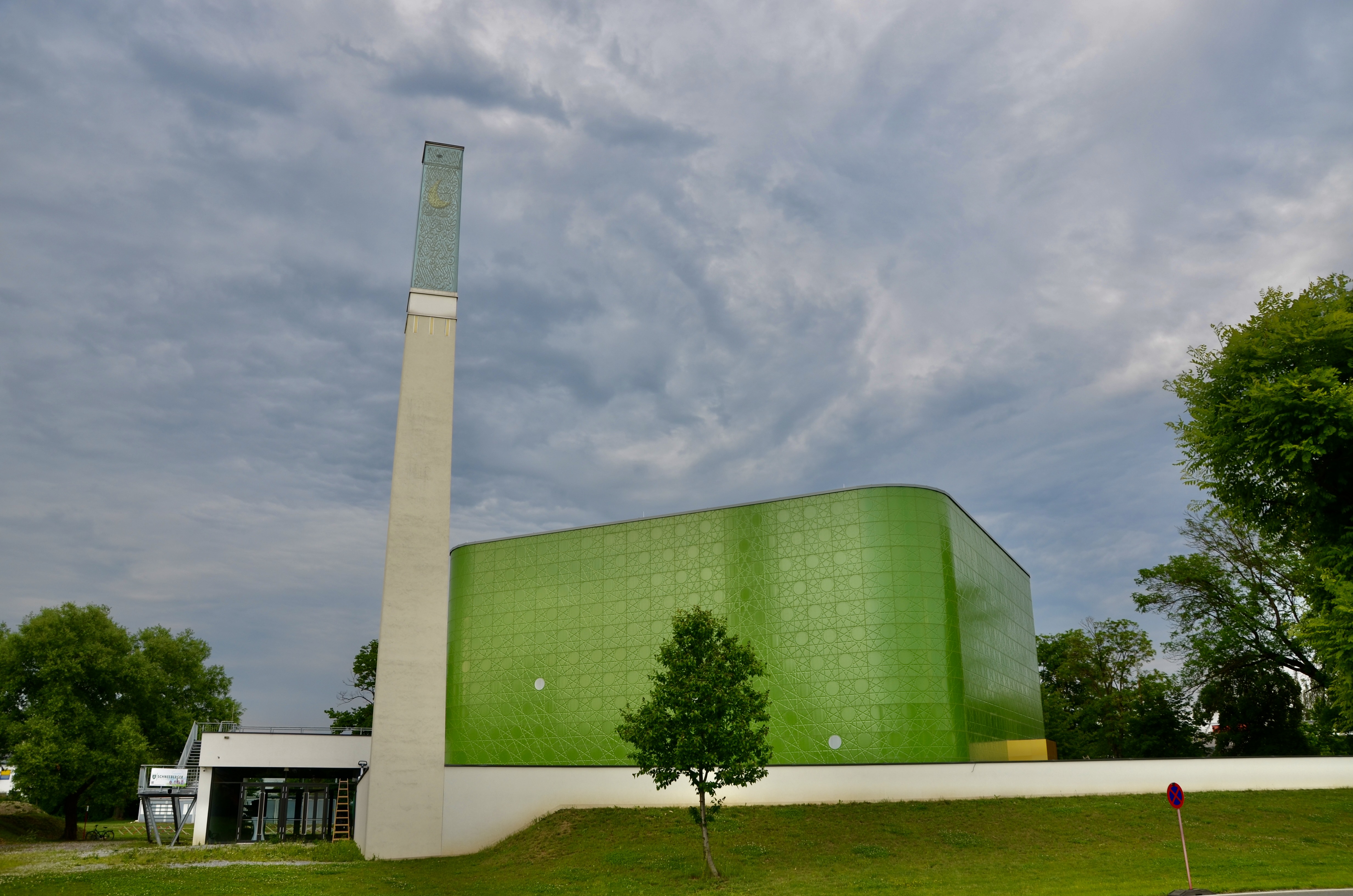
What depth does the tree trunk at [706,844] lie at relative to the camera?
23422 mm

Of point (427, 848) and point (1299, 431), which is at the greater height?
point (1299, 431)

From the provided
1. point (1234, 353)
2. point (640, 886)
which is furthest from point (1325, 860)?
point (640, 886)

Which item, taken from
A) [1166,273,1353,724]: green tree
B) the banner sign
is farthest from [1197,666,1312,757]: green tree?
the banner sign

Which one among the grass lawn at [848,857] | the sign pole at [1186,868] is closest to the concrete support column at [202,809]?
the grass lawn at [848,857]

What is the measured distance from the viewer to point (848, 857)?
24531mm

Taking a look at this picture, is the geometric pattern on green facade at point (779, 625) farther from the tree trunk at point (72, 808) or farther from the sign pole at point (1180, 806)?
the tree trunk at point (72, 808)

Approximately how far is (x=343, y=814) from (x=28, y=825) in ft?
75.9

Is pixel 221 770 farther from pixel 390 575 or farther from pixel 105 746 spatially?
pixel 390 575

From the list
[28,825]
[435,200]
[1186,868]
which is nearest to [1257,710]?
[1186,868]

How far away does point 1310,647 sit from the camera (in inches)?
893

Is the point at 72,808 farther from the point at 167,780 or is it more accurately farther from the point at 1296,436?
the point at 1296,436

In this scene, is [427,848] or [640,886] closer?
[640,886]

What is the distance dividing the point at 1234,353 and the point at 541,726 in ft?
105

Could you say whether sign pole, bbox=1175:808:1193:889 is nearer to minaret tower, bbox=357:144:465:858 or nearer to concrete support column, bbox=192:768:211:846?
minaret tower, bbox=357:144:465:858
